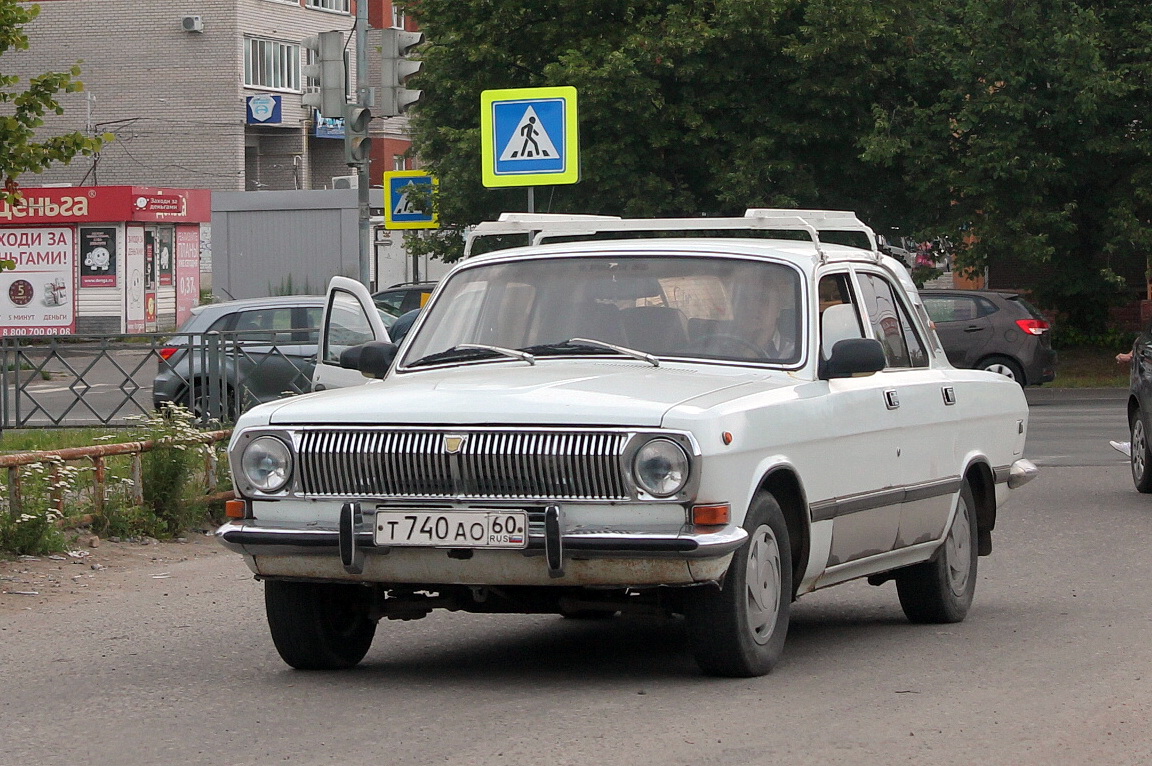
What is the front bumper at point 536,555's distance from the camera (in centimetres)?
650

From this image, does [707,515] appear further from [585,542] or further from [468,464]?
[468,464]

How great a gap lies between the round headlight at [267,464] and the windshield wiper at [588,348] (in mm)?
1201

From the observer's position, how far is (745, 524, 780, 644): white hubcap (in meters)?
6.89

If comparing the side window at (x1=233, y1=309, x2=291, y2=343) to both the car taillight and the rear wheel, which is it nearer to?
the rear wheel

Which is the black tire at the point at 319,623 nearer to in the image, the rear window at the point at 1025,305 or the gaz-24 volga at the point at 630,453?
the gaz-24 volga at the point at 630,453

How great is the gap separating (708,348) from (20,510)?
512 centimetres

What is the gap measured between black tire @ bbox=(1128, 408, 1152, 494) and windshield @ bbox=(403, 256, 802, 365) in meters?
7.46

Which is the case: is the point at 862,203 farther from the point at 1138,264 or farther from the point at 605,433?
the point at 605,433

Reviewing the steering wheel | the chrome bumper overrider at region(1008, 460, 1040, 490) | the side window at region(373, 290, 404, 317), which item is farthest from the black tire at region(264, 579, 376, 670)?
the side window at region(373, 290, 404, 317)

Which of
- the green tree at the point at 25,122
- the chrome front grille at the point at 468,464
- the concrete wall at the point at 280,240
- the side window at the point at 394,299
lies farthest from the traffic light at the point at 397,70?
the concrete wall at the point at 280,240

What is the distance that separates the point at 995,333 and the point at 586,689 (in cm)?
2260

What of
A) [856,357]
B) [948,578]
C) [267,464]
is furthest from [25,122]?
[856,357]

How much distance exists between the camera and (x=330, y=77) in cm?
2139

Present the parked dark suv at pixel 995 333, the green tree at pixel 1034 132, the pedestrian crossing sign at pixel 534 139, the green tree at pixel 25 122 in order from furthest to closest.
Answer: the green tree at pixel 1034 132 < the parked dark suv at pixel 995 333 < the pedestrian crossing sign at pixel 534 139 < the green tree at pixel 25 122
